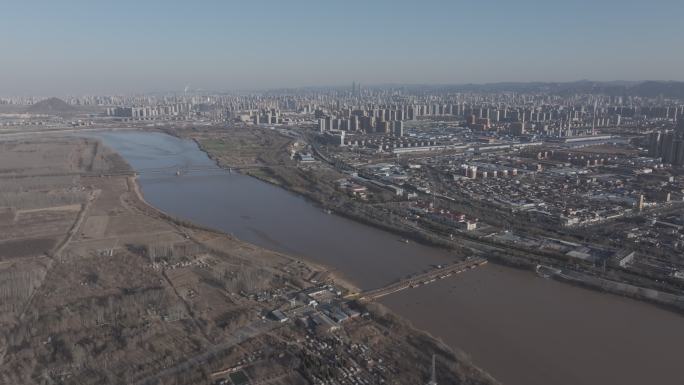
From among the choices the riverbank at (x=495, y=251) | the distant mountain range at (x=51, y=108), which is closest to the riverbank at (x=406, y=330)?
the riverbank at (x=495, y=251)

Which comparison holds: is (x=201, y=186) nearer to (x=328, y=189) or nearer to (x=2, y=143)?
(x=328, y=189)

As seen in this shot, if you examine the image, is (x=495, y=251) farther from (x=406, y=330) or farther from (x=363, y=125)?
(x=363, y=125)

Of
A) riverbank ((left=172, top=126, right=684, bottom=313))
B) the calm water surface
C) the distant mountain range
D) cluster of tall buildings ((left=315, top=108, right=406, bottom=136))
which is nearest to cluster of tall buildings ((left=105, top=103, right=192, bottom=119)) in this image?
the distant mountain range

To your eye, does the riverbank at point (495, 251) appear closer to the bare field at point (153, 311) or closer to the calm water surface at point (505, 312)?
the calm water surface at point (505, 312)

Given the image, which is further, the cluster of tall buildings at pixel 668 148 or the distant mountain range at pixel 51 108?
the distant mountain range at pixel 51 108

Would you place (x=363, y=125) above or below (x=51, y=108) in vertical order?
below

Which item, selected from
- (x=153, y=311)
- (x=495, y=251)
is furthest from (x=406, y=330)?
(x=495, y=251)

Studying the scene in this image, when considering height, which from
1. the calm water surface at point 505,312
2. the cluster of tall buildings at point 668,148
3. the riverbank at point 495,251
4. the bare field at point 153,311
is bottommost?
the calm water surface at point 505,312

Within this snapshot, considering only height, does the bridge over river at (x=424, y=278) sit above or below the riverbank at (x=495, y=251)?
below
